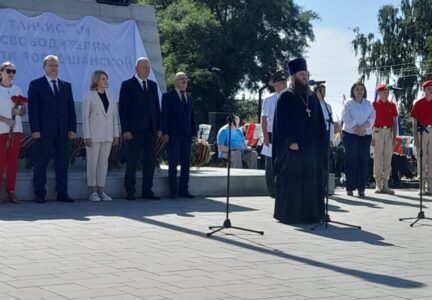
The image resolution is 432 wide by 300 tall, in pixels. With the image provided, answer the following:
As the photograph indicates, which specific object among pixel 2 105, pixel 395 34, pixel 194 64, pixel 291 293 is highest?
pixel 395 34

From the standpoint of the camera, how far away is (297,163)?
10.4 meters

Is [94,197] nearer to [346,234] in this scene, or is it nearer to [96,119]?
[96,119]

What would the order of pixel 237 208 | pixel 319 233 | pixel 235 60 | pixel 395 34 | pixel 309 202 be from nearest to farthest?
pixel 319 233 < pixel 309 202 < pixel 237 208 < pixel 235 60 < pixel 395 34

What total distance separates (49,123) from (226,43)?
4060 cm

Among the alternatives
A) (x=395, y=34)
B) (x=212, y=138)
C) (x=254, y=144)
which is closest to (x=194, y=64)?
(x=395, y=34)

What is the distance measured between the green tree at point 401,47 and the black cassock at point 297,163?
5187 centimetres

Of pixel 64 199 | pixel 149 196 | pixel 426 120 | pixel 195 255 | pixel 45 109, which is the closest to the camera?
pixel 195 255

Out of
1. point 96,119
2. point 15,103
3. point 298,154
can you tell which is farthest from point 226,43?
point 298,154

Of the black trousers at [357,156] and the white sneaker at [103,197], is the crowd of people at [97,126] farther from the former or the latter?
the black trousers at [357,156]

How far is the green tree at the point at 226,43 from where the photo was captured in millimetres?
51531

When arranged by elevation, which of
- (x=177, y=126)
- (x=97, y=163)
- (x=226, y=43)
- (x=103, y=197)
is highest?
(x=226, y=43)

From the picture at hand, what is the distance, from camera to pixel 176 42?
177 feet

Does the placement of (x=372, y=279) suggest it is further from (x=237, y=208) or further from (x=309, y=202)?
(x=237, y=208)

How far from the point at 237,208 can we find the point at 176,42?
42.6 meters
